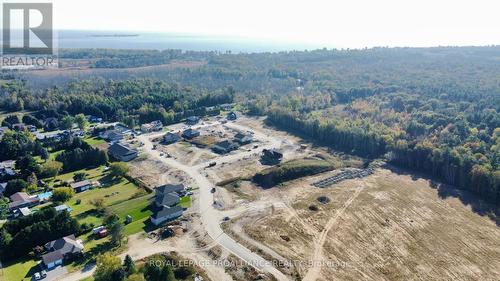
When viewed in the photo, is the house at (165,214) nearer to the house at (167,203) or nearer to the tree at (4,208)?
the house at (167,203)

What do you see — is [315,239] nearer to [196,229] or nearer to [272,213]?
[272,213]

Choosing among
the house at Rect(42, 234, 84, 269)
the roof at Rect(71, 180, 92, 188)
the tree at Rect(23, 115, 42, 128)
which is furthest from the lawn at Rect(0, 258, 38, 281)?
the tree at Rect(23, 115, 42, 128)

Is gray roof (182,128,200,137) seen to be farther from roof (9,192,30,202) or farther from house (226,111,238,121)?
roof (9,192,30,202)

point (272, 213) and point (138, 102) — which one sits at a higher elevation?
point (138, 102)

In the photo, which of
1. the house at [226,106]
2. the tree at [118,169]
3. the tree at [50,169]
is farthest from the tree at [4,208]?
the house at [226,106]

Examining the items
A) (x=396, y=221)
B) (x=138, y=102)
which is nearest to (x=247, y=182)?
(x=396, y=221)

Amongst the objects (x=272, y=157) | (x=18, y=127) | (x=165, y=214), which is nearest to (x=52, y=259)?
(x=165, y=214)

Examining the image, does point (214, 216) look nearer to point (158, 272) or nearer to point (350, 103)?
point (158, 272)
